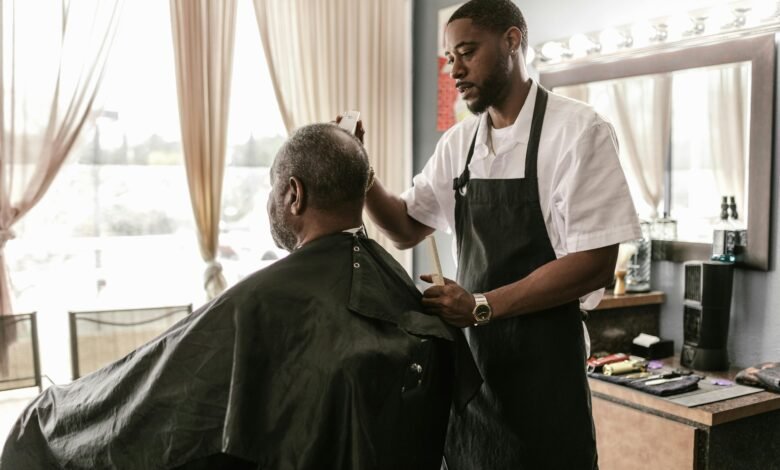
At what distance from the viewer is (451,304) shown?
1514 millimetres

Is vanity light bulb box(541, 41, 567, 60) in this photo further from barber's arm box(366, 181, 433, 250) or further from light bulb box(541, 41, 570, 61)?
barber's arm box(366, 181, 433, 250)

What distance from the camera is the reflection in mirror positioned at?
8.75 ft

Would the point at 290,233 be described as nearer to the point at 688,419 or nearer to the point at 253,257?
the point at 688,419

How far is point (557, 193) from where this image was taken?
5.43ft

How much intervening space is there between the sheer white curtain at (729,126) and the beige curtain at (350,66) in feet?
6.33

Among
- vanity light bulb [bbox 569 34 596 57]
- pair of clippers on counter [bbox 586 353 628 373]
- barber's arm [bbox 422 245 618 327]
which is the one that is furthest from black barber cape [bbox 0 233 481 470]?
vanity light bulb [bbox 569 34 596 57]

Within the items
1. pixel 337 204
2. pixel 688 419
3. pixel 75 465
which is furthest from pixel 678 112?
pixel 75 465

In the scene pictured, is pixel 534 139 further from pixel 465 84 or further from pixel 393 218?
pixel 393 218

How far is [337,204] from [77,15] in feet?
7.83

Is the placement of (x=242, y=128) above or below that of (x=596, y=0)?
below

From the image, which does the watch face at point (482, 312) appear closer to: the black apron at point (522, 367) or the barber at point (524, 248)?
the barber at point (524, 248)

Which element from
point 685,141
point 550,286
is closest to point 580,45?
point 685,141

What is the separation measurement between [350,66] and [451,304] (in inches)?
113

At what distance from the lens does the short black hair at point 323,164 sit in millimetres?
1487
